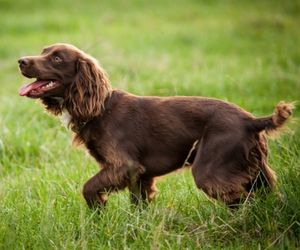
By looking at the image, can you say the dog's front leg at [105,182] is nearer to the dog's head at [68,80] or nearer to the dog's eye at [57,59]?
the dog's head at [68,80]

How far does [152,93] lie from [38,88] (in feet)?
13.0

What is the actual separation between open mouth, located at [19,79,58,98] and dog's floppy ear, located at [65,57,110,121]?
145mm

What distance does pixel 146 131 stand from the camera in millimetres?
4938

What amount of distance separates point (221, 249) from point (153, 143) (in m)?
1.11

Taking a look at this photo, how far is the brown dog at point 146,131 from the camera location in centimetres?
462

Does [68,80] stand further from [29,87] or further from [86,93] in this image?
[29,87]

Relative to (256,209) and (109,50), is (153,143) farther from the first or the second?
(109,50)

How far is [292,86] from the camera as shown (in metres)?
9.18

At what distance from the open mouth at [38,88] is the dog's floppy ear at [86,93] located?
0.14m

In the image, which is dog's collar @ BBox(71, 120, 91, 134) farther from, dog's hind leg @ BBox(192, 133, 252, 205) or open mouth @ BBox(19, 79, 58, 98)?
dog's hind leg @ BBox(192, 133, 252, 205)

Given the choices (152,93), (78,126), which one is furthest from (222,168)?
(152,93)

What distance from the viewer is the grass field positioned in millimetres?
4324

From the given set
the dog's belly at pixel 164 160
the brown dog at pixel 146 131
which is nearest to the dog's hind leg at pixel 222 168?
the brown dog at pixel 146 131

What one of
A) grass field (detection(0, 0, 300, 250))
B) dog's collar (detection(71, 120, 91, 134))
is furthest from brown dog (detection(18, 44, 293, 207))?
grass field (detection(0, 0, 300, 250))
